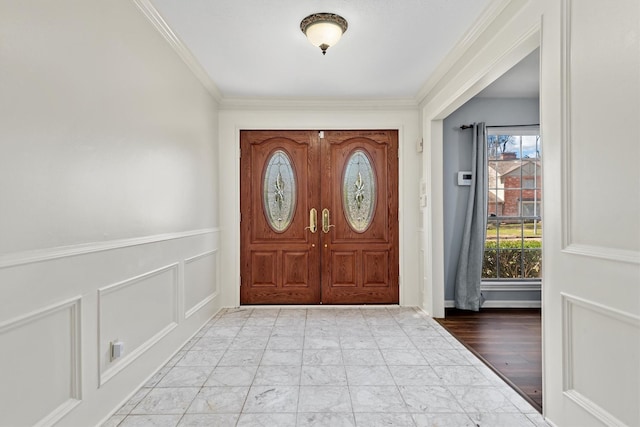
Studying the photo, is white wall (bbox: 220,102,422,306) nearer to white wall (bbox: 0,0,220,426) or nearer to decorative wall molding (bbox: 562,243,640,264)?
white wall (bbox: 0,0,220,426)

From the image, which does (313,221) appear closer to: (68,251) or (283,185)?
(283,185)

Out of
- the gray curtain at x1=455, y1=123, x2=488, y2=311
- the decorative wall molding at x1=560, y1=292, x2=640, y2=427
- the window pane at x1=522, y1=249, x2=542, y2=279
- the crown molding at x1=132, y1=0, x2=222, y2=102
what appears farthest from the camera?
the window pane at x1=522, y1=249, x2=542, y2=279

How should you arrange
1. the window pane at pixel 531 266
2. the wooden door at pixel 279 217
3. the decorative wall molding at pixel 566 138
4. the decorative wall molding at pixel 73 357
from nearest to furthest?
the decorative wall molding at pixel 73 357
the decorative wall molding at pixel 566 138
the window pane at pixel 531 266
the wooden door at pixel 279 217

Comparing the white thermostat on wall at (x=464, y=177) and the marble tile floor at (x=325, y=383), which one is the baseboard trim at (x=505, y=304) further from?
the white thermostat on wall at (x=464, y=177)

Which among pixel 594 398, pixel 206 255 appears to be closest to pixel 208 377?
pixel 206 255

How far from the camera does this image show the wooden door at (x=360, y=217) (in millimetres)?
4594

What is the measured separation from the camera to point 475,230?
168 inches

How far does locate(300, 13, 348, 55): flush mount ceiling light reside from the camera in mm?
2553

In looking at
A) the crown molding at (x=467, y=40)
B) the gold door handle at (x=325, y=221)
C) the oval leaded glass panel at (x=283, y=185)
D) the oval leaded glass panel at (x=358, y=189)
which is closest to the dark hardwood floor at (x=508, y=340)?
the oval leaded glass panel at (x=358, y=189)

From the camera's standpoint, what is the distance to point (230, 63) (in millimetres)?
3408

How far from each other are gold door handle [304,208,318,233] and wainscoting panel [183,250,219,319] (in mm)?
1212

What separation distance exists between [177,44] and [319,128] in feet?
6.56

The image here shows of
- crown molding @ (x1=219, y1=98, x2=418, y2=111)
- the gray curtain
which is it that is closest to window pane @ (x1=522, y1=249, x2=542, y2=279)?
the gray curtain

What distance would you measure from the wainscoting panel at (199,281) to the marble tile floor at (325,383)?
31 cm
